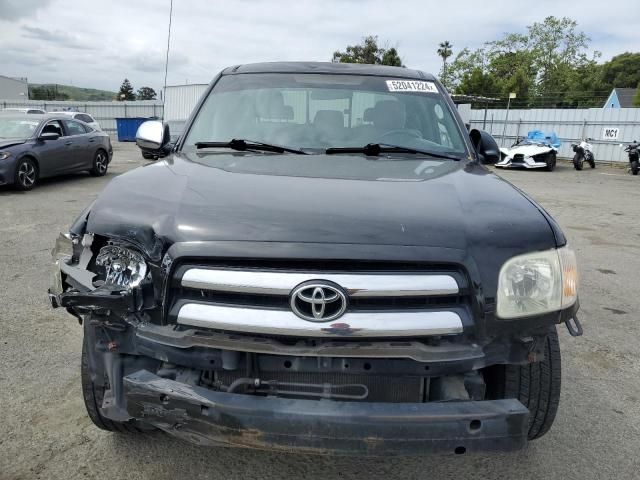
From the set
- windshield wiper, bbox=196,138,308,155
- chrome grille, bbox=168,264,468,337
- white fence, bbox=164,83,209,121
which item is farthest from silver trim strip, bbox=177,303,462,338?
white fence, bbox=164,83,209,121

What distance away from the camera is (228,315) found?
5.86ft

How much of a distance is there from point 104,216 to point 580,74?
222 ft

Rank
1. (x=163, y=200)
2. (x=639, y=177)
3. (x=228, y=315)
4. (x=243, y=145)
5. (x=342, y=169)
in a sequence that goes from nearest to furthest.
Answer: (x=228, y=315), (x=163, y=200), (x=342, y=169), (x=243, y=145), (x=639, y=177)

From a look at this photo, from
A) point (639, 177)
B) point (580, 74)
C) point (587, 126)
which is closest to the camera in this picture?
point (639, 177)

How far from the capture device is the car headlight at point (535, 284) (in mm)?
1853

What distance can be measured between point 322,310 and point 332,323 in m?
0.05

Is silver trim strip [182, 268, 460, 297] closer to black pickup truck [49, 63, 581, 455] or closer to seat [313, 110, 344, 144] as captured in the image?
black pickup truck [49, 63, 581, 455]

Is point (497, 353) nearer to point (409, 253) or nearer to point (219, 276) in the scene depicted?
→ point (409, 253)

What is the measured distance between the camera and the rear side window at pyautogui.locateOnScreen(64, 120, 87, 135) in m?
11.7

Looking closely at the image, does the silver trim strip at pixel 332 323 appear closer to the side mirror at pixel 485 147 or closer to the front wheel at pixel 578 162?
the side mirror at pixel 485 147

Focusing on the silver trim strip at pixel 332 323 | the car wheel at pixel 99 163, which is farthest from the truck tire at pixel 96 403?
the car wheel at pixel 99 163

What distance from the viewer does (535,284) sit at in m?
1.90

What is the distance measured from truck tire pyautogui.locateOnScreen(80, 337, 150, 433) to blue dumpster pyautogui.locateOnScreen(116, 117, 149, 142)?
1195 inches

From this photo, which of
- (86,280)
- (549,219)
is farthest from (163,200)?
(549,219)
